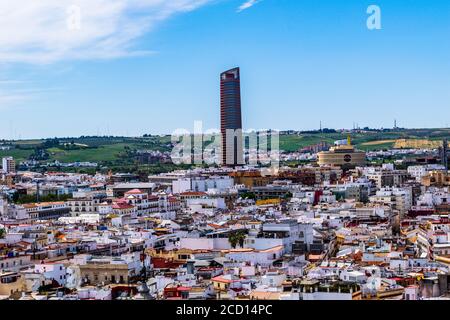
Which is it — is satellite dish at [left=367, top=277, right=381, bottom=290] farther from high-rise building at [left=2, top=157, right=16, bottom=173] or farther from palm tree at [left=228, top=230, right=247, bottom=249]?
high-rise building at [left=2, top=157, right=16, bottom=173]

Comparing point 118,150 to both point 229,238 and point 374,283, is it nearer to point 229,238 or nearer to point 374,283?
point 229,238

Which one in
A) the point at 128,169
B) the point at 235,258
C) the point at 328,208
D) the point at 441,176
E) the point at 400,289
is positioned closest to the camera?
the point at 400,289

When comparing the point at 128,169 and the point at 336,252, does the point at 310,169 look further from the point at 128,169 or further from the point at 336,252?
the point at 336,252

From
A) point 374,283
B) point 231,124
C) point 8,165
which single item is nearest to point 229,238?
point 374,283

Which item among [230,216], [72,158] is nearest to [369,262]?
[230,216]

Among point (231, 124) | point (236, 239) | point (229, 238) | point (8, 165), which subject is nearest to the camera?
point (236, 239)

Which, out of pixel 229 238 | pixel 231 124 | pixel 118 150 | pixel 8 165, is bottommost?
pixel 229 238

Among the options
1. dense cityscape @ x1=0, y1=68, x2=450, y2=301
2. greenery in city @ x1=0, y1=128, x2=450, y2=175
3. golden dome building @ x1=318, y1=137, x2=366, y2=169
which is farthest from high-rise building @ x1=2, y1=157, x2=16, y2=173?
golden dome building @ x1=318, y1=137, x2=366, y2=169
